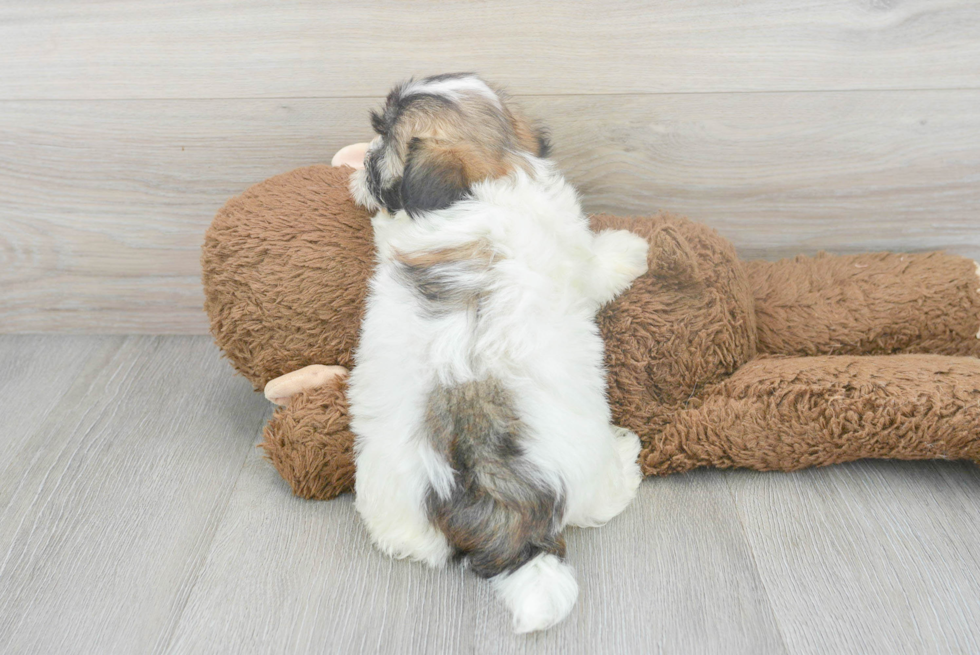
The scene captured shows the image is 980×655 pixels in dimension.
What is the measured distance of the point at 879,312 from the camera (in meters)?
1.34

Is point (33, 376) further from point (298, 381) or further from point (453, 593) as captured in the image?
point (453, 593)

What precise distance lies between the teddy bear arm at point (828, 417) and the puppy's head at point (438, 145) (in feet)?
1.72

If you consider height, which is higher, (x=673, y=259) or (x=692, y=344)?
(x=673, y=259)

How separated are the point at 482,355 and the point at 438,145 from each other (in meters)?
0.33

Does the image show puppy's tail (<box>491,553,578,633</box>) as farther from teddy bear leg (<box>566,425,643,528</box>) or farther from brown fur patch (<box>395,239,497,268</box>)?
brown fur patch (<box>395,239,497,268</box>)

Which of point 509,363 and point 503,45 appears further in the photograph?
point 503,45

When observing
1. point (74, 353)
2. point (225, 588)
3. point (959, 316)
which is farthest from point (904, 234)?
point (74, 353)

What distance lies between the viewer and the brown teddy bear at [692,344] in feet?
3.90

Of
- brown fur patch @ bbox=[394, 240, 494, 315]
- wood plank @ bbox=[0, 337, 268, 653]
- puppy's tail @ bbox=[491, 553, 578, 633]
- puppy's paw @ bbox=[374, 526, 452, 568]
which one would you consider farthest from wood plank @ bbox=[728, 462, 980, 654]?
wood plank @ bbox=[0, 337, 268, 653]

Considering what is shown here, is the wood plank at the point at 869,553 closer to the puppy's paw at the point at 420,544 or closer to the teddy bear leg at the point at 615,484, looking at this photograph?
the teddy bear leg at the point at 615,484

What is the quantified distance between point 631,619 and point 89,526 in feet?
2.88

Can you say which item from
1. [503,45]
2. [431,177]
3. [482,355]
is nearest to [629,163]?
[503,45]

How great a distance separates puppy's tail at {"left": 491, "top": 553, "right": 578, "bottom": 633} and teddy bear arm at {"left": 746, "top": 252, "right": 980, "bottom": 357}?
0.64 m

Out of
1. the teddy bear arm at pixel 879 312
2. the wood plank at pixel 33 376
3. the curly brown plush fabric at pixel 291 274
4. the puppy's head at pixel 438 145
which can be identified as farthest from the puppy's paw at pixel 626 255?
the wood plank at pixel 33 376
